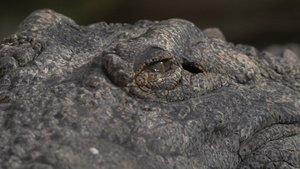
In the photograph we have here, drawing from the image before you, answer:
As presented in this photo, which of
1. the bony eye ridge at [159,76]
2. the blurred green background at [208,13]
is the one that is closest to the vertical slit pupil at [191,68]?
the bony eye ridge at [159,76]

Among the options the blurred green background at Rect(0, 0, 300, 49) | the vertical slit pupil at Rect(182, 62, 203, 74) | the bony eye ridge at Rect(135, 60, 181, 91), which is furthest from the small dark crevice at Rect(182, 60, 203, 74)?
the blurred green background at Rect(0, 0, 300, 49)

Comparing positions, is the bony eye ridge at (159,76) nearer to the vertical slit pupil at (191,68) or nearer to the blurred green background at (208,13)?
the vertical slit pupil at (191,68)

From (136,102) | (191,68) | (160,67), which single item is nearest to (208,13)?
(191,68)

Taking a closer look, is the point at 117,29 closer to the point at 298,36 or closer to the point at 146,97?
the point at 146,97

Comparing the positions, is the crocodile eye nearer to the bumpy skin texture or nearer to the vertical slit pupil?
the bumpy skin texture

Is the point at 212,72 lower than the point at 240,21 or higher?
higher

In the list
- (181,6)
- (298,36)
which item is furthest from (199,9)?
(298,36)
